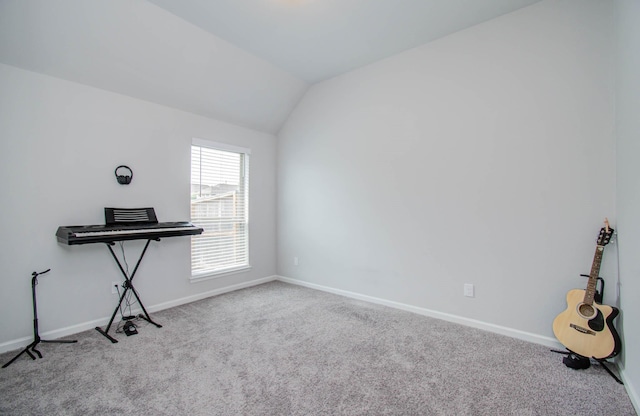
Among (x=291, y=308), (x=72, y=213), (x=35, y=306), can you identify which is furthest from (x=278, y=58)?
(x=35, y=306)

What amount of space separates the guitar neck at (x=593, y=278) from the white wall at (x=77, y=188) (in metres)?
A: 3.79

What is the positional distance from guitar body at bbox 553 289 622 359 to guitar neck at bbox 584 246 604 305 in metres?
0.04

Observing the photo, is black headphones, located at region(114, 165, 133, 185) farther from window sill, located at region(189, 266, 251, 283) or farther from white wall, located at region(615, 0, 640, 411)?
white wall, located at region(615, 0, 640, 411)

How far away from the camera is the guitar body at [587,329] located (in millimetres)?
1965

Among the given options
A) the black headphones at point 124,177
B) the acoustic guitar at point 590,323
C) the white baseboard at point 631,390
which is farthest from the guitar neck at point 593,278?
the black headphones at point 124,177

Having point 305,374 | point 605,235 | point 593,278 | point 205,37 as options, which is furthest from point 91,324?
point 605,235

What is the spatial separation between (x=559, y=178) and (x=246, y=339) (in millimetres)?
2956

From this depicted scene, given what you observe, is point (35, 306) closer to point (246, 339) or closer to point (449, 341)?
point (246, 339)

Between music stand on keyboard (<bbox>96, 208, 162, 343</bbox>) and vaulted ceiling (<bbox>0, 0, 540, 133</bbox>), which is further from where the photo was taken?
music stand on keyboard (<bbox>96, 208, 162, 343</bbox>)

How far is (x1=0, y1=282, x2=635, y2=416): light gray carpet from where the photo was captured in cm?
171

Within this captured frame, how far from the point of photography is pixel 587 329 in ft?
6.73

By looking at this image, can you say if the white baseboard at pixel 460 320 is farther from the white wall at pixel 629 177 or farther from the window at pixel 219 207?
the window at pixel 219 207

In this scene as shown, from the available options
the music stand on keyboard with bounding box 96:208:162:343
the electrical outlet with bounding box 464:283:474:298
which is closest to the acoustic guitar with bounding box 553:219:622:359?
the electrical outlet with bounding box 464:283:474:298

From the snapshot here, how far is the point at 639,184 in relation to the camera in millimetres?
1683
